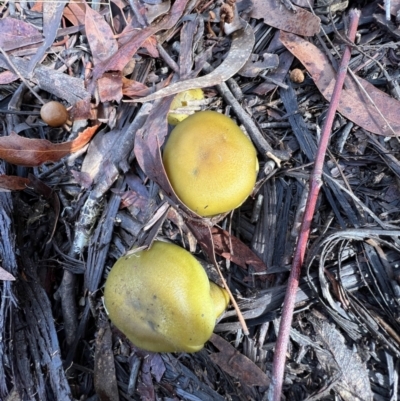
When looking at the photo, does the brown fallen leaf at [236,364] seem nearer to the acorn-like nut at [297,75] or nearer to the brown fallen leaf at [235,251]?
the brown fallen leaf at [235,251]

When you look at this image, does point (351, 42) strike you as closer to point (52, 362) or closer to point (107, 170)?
point (107, 170)

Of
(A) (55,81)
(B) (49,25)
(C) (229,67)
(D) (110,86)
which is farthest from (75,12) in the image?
(C) (229,67)

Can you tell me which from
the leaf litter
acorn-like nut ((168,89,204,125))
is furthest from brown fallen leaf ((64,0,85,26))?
acorn-like nut ((168,89,204,125))

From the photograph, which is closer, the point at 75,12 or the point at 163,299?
the point at 163,299

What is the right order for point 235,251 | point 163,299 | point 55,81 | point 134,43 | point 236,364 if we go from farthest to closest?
1. point 55,81
2. point 134,43
3. point 235,251
4. point 236,364
5. point 163,299

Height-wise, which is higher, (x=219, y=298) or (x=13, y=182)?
(x=13, y=182)

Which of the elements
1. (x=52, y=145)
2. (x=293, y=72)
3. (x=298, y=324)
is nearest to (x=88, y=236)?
(x=52, y=145)

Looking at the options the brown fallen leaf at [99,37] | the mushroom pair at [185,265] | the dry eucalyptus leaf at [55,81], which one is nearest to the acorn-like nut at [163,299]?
the mushroom pair at [185,265]

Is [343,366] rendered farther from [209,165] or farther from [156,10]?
[156,10]

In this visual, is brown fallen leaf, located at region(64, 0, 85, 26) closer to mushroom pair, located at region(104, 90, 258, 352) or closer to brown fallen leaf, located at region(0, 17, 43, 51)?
brown fallen leaf, located at region(0, 17, 43, 51)
